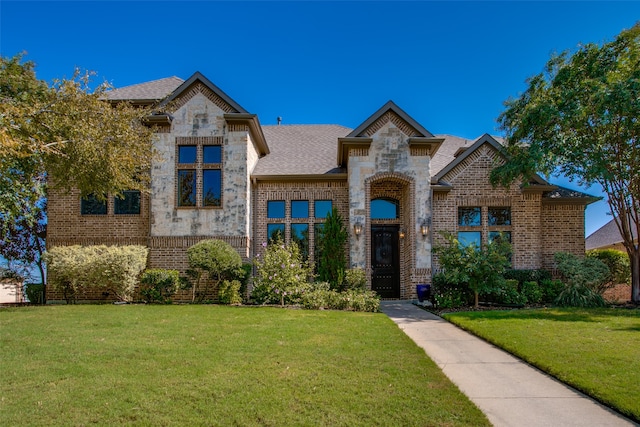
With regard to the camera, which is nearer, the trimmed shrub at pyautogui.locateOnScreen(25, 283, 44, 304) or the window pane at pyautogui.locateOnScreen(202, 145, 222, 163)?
the trimmed shrub at pyautogui.locateOnScreen(25, 283, 44, 304)

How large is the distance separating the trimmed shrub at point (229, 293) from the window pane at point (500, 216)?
9321 millimetres

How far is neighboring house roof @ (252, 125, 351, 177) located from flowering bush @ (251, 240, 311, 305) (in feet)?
12.7

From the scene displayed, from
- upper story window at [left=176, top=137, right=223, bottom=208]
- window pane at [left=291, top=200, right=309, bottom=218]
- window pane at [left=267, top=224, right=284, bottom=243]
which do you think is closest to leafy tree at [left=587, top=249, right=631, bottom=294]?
window pane at [left=291, top=200, right=309, bottom=218]

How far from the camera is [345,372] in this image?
18.4 ft

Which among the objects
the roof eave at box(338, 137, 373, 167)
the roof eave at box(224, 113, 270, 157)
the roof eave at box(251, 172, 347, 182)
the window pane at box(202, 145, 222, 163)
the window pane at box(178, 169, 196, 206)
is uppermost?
the roof eave at box(224, 113, 270, 157)

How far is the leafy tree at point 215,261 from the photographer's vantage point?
13.1 m

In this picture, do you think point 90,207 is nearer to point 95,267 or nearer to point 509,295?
point 95,267

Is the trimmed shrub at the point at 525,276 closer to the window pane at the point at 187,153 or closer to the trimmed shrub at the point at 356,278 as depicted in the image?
the trimmed shrub at the point at 356,278

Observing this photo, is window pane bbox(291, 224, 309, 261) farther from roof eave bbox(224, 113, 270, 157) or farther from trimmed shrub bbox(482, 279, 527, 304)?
trimmed shrub bbox(482, 279, 527, 304)

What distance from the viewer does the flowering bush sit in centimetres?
1286

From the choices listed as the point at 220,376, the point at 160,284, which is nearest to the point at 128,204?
the point at 160,284

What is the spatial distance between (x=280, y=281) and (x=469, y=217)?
7.51 m

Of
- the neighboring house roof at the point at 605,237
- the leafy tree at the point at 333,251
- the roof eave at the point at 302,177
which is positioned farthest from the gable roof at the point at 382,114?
the neighboring house roof at the point at 605,237

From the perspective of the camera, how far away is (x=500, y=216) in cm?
1580
